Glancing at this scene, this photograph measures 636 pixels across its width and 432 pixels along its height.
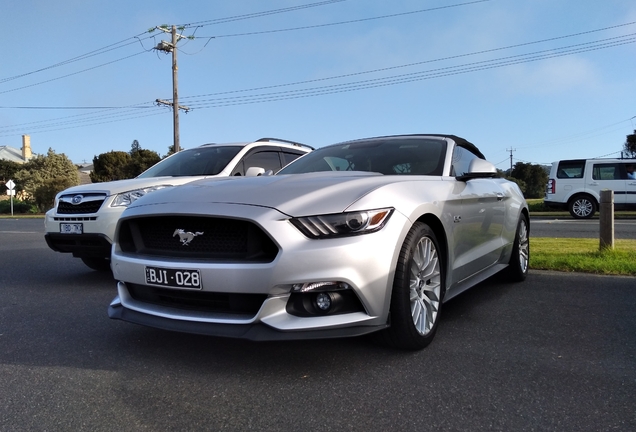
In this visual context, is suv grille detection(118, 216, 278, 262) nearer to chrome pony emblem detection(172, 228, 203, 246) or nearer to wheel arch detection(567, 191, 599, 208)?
chrome pony emblem detection(172, 228, 203, 246)

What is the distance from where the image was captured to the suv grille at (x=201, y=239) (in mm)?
2738

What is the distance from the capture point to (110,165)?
55531mm

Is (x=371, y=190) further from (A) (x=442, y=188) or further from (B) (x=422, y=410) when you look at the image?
(B) (x=422, y=410)

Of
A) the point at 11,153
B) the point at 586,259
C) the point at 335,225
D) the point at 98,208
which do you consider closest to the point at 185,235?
the point at 335,225

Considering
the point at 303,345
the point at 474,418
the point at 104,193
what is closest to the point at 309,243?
the point at 303,345

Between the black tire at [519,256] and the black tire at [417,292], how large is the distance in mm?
2105

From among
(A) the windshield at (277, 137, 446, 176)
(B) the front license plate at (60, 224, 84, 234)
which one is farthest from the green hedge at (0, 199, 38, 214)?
(A) the windshield at (277, 137, 446, 176)

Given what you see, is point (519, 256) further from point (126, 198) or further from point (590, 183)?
point (590, 183)

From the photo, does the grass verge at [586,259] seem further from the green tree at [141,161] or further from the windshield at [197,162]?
the green tree at [141,161]

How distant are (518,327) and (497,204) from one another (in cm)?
136

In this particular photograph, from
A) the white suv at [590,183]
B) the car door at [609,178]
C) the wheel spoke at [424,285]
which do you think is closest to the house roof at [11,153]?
the white suv at [590,183]

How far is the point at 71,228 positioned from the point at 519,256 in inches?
182

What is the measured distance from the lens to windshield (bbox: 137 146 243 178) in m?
6.62

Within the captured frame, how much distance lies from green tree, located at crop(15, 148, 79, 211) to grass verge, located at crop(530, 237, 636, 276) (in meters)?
39.3
